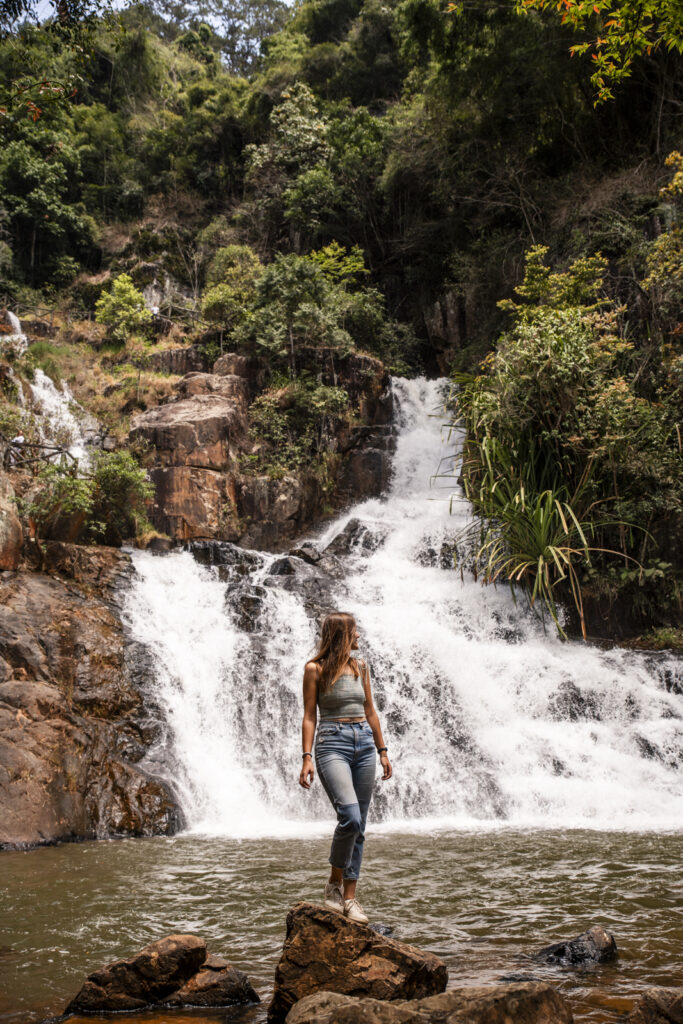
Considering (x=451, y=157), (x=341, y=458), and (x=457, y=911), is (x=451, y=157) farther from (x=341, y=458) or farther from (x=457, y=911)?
(x=457, y=911)

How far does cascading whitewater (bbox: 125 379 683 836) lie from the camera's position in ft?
26.2

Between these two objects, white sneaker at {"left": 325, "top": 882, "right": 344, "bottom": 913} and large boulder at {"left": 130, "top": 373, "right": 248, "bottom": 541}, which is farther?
large boulder at {"left": 130, "top": 373, "right": 248, "bottom": 541}

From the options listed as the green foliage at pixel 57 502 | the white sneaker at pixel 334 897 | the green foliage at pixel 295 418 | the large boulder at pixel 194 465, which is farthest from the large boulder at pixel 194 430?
the white sneaker at pixel 334 897

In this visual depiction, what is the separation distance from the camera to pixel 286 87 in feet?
82.8

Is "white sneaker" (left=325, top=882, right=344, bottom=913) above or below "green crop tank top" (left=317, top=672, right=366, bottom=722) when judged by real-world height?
below

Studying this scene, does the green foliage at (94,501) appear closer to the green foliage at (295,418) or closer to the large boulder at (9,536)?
the large boulder at (9,536)

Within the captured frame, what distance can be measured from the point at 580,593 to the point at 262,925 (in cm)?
799

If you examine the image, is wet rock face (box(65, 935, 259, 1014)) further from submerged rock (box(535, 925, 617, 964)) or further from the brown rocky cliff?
the brown rocky cliff

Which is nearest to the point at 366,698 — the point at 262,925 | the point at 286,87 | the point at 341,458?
the point at 262,925

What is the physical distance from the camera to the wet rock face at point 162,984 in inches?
115

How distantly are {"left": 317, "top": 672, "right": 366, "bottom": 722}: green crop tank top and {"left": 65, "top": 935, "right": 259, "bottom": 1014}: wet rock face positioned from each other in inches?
45.8

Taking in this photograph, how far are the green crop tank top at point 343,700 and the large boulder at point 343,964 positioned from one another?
2.83 ft

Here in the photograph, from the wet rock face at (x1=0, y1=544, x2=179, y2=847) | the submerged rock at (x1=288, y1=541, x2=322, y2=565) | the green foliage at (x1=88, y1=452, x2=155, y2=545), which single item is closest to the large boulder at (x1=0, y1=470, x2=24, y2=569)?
the wet rock face at (x1=0, y1=544, x2=179, y2=847)

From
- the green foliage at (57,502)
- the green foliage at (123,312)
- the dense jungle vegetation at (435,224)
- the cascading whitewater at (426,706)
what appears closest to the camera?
the cascading whitewater at (426,706)
